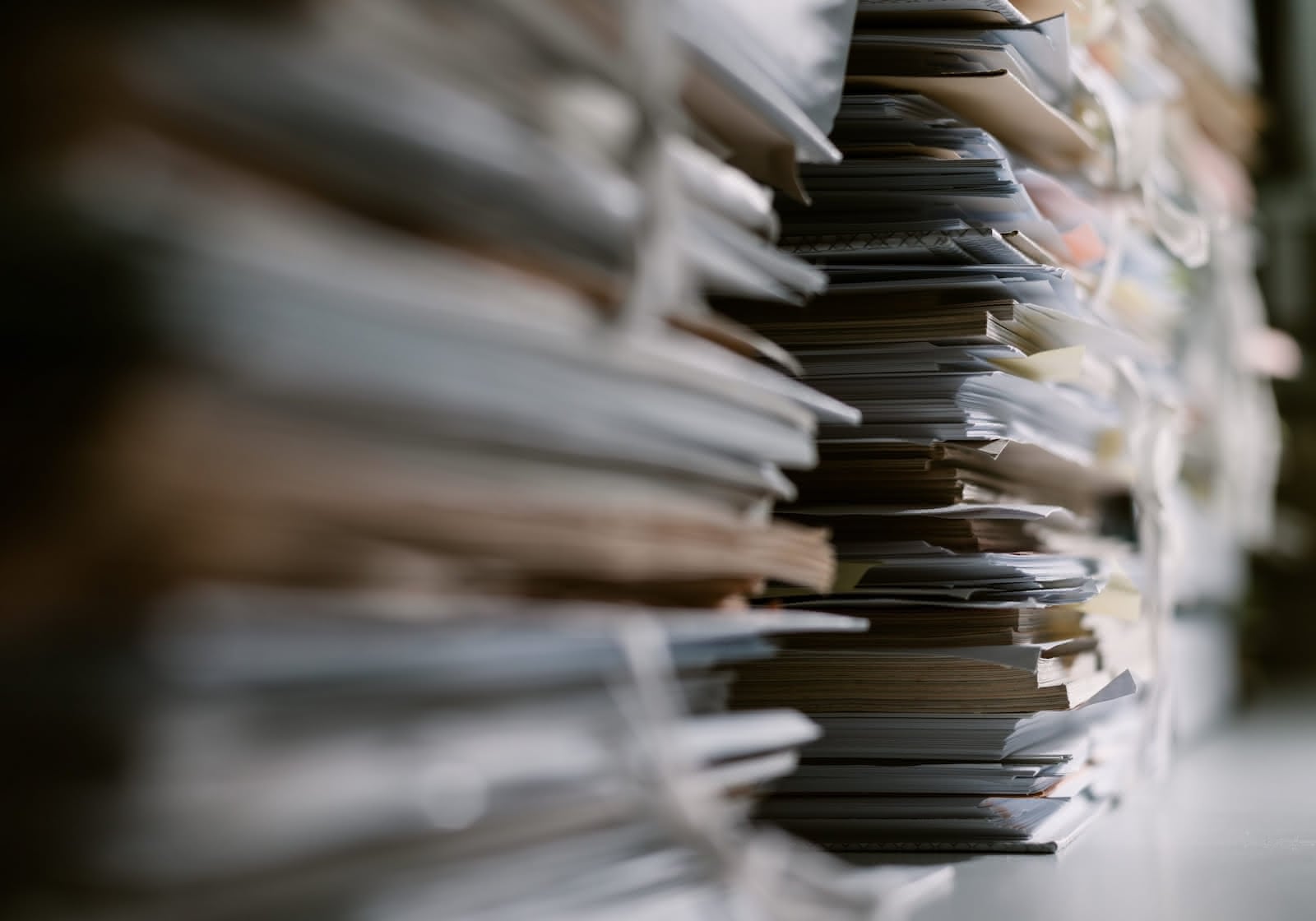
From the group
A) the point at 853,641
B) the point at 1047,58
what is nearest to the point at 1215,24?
the point at 1047,58

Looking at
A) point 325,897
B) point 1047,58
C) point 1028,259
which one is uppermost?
point 1047,58

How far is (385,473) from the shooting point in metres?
0.36

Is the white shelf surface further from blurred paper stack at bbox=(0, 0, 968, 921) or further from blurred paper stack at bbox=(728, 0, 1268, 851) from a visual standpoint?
blurred paper stack at bbox=(0, 0, 968, 921)

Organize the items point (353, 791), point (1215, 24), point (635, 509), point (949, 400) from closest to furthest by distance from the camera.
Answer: point (353, 791), point (635, 509), point (949, 400), point (1215, 24)

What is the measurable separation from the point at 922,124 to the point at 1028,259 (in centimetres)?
10

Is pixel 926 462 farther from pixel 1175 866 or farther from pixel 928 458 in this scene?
pixel 1175 866

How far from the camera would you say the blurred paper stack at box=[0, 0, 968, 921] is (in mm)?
284

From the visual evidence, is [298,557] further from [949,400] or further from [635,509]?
[949,400]

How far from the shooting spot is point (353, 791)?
1.09 feet

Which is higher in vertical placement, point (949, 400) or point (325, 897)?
point (949, 400)

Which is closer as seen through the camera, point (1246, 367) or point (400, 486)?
point (400, 486)

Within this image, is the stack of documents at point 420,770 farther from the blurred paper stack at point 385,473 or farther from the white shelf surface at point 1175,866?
the white shelf surface at point 1175,866

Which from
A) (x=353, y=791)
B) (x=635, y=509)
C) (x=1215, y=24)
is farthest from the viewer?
(x=1215, y=24)

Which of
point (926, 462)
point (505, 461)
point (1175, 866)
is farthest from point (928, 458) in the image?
point (505, 461)
